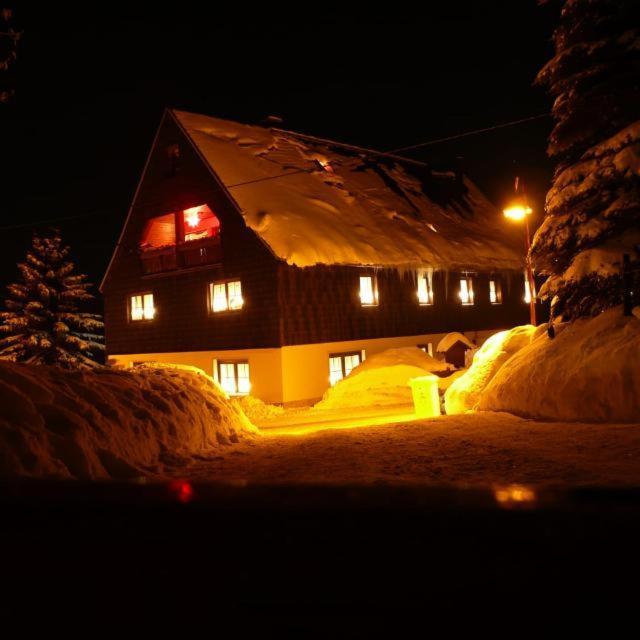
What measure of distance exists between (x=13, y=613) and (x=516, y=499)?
4.05 meters

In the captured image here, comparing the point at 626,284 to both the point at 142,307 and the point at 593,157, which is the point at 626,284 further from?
the point at 142,307

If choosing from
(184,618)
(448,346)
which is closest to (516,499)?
(184,618)

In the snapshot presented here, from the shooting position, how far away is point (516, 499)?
5859 mm

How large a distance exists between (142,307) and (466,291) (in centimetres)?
1503

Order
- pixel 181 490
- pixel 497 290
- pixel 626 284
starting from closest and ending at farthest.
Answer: pixel 181 490 < pixel 626 284 < pixel 497 290

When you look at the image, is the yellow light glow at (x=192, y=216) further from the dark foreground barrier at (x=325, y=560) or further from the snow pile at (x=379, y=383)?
the dark foreground barrier at (x=325, y=560)

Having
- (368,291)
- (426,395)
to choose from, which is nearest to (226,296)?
(368,291)

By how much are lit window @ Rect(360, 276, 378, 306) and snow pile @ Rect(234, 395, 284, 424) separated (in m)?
6.41

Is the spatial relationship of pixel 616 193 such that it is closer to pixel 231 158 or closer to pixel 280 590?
pixel 280 590

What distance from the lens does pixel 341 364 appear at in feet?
83.8

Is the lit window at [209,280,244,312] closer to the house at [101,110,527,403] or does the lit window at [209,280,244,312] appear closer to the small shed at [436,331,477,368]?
the house at [101,110,527,403]

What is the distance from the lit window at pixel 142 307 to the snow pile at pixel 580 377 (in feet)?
62.4

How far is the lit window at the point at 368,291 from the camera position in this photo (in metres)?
26.5

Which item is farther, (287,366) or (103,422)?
(287,366)
